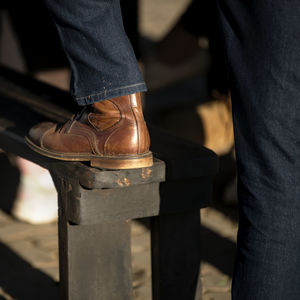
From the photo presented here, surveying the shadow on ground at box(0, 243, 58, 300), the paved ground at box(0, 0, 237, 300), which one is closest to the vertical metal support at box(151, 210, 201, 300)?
the paved ground at box(0, 0, 237, 300)

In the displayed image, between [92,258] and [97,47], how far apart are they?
55 centimetres

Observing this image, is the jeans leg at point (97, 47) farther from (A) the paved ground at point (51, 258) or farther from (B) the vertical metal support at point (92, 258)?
(A) the paved ground at point (51, 258)

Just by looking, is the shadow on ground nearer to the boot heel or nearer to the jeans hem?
the boot heel

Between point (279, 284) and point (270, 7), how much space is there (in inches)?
21.3

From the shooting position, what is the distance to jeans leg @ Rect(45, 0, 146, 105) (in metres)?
1.45

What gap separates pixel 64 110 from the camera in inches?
84.7

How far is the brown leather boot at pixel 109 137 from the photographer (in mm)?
1562

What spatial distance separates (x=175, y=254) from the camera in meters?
1.79

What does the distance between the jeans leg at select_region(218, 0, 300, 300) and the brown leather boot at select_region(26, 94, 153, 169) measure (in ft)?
0.95

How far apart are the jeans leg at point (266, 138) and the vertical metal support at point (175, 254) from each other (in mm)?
396

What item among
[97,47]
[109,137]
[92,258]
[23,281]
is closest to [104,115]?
[109,137]

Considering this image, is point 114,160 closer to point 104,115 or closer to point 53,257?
point 104,115

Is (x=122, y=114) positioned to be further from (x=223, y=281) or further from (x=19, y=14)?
(x=19, y=14)

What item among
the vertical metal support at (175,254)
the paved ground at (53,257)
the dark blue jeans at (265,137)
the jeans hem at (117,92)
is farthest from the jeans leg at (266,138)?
the paved ground at (53,257)
